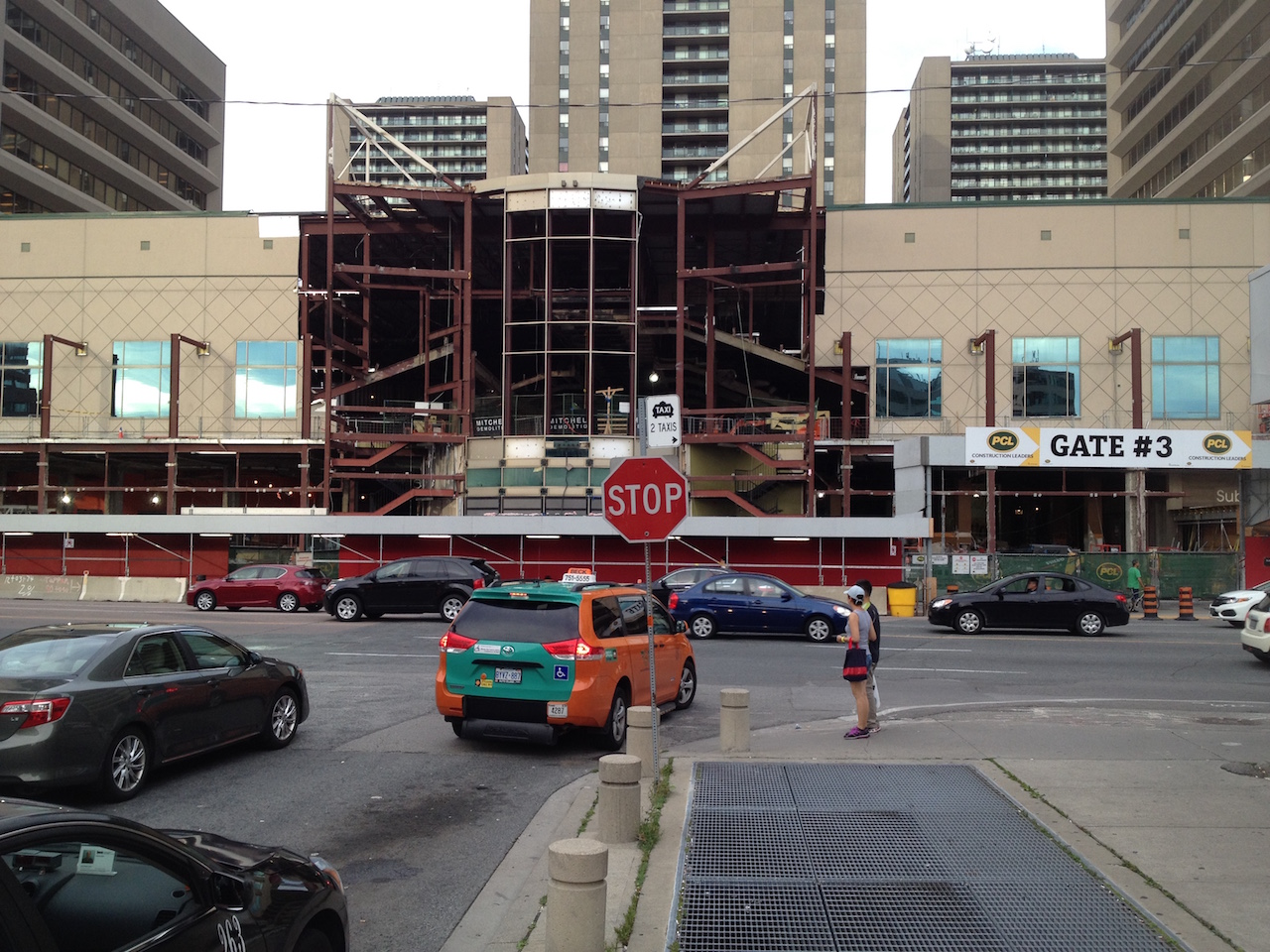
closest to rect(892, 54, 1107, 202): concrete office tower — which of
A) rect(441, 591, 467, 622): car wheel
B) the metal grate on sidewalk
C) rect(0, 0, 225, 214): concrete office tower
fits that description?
rect(0, 0, 225, 214): concrete office tower

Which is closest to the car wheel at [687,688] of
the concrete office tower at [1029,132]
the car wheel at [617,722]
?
the car wheel at [617,722]

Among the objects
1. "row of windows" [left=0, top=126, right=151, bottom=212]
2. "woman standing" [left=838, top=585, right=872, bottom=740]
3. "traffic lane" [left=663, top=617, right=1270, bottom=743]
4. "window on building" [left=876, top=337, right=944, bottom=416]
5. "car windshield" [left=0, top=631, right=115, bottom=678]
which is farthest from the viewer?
"row of windows" [left=0, top=126, right=151, bottom=212]

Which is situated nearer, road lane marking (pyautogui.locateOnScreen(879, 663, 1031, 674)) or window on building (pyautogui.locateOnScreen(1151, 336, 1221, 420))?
road lane marking (pyautogui.locateOnScreen(879, 663, 1031, 674))

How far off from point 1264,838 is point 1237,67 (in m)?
64.3

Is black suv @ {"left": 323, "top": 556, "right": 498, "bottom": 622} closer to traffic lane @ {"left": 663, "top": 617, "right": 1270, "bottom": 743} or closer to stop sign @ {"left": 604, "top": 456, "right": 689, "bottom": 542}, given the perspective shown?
traffic lane @ {"left": 663, "top": 617, "right": 1270, "bottom": 743}

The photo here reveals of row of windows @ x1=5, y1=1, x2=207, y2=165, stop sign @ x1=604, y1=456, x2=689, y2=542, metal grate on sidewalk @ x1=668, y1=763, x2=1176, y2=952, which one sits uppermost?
row of windows @ x1=5, y1=1, x2=207, y2=165

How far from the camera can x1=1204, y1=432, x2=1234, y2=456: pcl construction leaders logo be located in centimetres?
3838

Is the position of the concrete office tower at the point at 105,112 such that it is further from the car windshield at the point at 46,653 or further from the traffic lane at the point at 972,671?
the car windshield at the point at 46,653

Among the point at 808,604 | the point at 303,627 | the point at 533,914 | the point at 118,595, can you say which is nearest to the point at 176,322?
the point at 118,595

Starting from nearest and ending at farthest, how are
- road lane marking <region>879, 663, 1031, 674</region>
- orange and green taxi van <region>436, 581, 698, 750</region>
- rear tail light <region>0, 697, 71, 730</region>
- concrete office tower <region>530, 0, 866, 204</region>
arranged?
rear tail light <region>0, 697, 71, 730</region> → orange and green taxi van <region>436, 581, 698, 750</region> → road lane marking <region>879, 663, 1031, 674</region> → concrete office tower <region>530, 0, 866, 204</region>

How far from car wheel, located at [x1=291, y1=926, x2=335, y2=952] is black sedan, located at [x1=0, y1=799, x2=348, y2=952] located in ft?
0.07

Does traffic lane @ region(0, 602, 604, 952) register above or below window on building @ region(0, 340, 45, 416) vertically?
below

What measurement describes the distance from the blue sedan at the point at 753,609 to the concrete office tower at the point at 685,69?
60.9 metres

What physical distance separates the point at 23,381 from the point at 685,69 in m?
51.9
